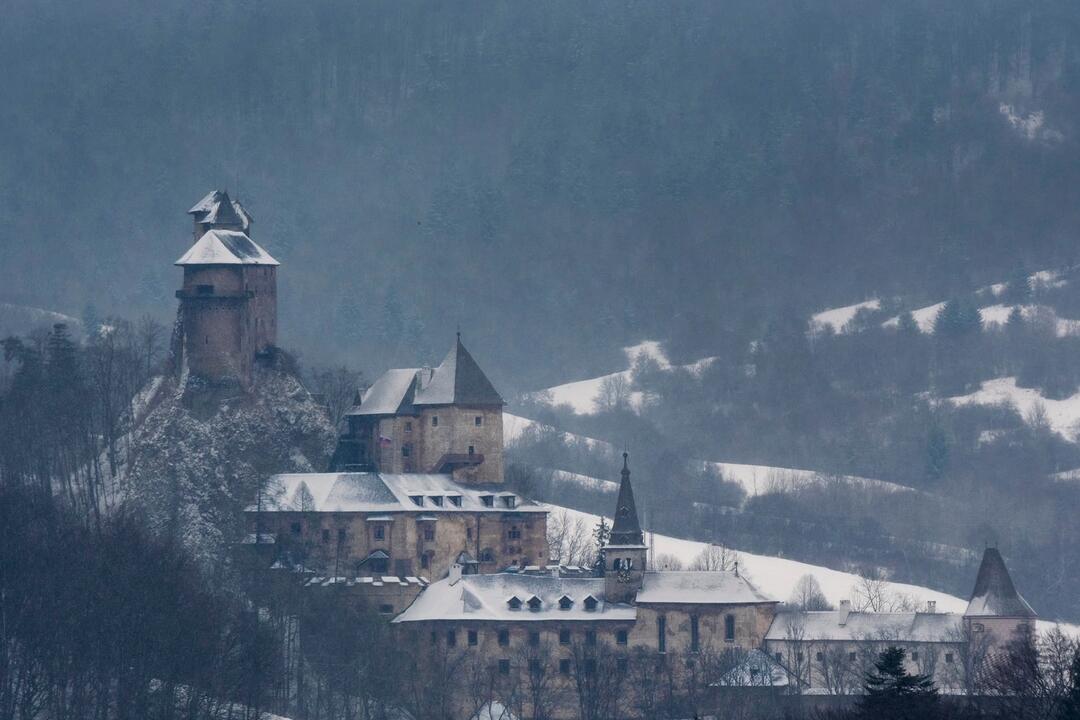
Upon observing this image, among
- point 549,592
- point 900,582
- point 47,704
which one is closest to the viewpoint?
point 47,704

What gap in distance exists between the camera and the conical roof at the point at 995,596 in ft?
468

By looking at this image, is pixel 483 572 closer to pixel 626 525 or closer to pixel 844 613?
pixel 626 525

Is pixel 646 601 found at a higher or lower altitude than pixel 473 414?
lower

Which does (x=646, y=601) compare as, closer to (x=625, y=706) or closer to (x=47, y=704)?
(x=625, y=706)

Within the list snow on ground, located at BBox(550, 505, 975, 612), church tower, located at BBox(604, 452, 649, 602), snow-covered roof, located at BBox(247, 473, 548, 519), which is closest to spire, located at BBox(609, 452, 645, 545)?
church tower, located at BBox(604, 452, 649, 602)

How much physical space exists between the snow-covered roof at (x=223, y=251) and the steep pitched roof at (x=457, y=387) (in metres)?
9.15

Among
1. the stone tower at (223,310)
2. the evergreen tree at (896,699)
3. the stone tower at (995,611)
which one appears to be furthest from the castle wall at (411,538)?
the evergreen tree at (896,699)

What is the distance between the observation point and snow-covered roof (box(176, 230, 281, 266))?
5822 inches

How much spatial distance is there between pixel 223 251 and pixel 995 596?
37.7 meters

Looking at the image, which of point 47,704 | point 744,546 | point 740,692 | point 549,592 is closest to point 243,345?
point 549,592

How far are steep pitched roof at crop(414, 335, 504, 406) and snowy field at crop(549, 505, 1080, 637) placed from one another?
31702 mm

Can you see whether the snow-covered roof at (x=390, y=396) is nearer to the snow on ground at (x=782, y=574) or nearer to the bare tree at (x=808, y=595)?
the bare tree at (x=808, y=595)

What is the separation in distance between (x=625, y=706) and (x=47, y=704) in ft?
115

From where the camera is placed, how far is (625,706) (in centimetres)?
13488
